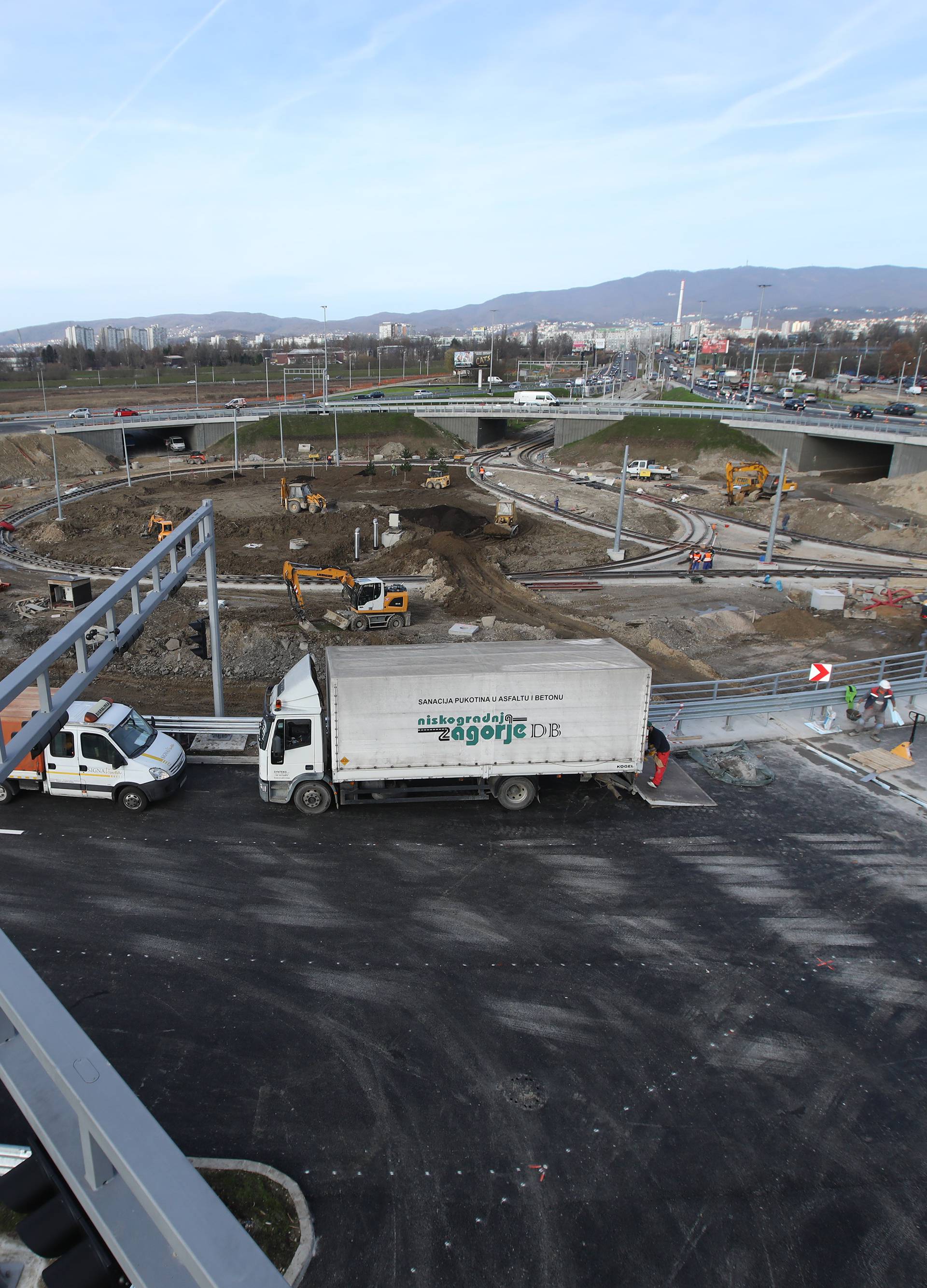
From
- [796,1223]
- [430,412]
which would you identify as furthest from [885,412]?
[796,1223]

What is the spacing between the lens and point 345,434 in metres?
81.4

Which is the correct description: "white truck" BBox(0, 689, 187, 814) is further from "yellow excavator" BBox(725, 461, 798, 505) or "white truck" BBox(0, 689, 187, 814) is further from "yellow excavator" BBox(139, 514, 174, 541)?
"yellow excavator" BBox(725, 461, 798, 505)

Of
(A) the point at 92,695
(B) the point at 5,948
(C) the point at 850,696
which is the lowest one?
(A) the point at 92,695

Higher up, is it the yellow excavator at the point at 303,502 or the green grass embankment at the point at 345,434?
the green grass embankment at the point at 345,434

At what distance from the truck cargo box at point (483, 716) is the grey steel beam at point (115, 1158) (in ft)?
33.3

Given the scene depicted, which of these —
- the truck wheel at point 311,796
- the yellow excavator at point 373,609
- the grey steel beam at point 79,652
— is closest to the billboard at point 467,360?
the yellow excavator at point 373,609

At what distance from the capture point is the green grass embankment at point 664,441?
71.3 m

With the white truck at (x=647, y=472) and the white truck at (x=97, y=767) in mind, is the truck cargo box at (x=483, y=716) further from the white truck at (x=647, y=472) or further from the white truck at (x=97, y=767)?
the white truck at (x=647, y=472)

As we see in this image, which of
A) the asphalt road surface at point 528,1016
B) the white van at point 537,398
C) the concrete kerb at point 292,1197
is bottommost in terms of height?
the asphalt road surface at point 528,1016

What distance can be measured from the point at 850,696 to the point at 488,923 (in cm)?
1309

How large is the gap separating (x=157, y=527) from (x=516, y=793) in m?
33.0

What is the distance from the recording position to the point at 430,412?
83438 millimetres

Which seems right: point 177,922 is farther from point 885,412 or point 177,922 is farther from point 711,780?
point 885,412

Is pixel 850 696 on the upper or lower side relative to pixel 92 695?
upper
